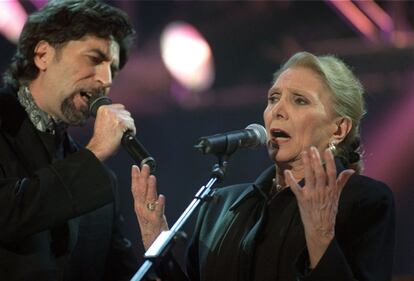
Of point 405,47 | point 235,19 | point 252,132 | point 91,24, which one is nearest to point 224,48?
point 235,19

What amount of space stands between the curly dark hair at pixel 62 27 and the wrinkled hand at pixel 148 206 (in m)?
0.64

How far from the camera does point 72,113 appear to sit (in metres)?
2.64

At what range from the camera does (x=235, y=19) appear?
4.47m

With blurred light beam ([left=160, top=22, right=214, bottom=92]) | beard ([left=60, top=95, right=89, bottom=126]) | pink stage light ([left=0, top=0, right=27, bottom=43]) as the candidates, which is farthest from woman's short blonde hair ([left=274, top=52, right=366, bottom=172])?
pink stage light ([left=0, top=0, right=27, bottom=43])

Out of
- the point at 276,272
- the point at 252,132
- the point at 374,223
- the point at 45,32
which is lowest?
the point at 276,272

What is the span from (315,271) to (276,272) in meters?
0.19

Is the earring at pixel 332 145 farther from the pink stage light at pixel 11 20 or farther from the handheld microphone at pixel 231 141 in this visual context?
the pink stage light at pixel 11 20

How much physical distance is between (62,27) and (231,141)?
0.89 meters

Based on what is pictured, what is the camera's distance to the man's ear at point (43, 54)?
9.00 ft

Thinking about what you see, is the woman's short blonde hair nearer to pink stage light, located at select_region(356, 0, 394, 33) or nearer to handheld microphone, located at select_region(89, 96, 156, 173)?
handheld microphone, located at select_region(89, 96, 156, 173)

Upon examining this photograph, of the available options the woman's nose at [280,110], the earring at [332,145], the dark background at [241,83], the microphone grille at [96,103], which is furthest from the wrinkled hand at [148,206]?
the dark background at [241,83]

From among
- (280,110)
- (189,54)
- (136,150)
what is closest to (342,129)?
(280,110)

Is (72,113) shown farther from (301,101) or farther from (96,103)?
(301,101)

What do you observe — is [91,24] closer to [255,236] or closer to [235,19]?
[255,236]
